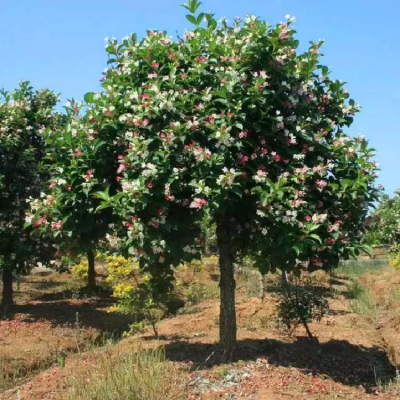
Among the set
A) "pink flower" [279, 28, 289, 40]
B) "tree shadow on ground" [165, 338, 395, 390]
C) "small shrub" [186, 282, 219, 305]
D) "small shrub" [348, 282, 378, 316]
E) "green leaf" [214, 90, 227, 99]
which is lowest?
"tree shadow on ground" [165, 338, 395, 390]

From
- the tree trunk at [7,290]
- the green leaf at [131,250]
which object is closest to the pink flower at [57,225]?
the green leaf at [131,250]

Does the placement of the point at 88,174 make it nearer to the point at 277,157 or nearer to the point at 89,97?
the point at 89,97

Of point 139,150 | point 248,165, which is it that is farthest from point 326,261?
point 139,150

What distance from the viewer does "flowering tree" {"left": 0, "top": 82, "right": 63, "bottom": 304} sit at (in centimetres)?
1427

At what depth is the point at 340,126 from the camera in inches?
329

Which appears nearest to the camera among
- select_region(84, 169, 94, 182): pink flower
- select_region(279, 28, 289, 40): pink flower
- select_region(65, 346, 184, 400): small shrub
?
select_region(65, 346, 184, 400): small shrub

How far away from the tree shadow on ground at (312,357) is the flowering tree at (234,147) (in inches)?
70.5

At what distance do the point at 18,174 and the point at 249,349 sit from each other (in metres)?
8.81

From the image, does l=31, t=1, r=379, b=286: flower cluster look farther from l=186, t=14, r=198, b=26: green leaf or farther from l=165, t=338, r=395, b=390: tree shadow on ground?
l=165, t=338, r=395, b=390: tree shadow on ground

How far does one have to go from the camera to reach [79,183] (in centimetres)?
797

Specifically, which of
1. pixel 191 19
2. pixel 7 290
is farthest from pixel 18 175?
pixel 191 19

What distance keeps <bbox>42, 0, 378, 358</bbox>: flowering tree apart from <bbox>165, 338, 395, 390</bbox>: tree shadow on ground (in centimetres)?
179

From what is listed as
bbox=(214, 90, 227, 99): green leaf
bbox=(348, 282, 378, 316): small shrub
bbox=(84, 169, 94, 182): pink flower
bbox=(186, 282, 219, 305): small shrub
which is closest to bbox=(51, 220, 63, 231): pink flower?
bbox=(84, 169, 94, 182): pink flower

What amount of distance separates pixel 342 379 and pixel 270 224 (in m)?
3.00
